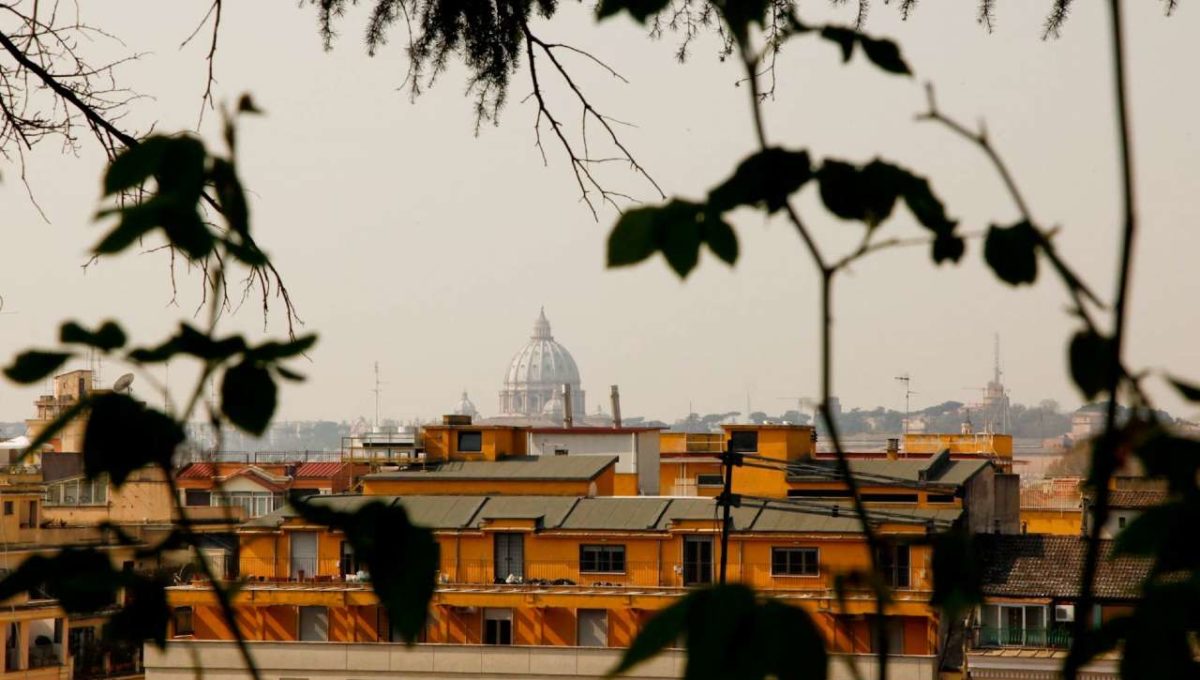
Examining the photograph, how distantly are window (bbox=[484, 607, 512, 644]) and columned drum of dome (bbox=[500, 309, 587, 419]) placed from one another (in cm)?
11700

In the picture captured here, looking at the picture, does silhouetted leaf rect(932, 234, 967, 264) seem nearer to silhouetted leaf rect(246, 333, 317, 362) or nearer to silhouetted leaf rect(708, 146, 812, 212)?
silhouetted leaf rect(708, 146, 812, 212)

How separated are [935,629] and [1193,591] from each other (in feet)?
71.2

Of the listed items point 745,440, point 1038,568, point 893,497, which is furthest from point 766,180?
point 745,440

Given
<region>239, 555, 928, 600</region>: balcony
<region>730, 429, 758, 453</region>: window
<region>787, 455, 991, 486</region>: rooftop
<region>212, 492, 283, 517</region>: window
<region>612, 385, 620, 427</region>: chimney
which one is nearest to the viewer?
<region>239, 555, 928, 600</region>: balcony

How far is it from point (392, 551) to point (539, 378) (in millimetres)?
147667

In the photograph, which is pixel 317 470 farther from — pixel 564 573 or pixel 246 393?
pixel 246 393

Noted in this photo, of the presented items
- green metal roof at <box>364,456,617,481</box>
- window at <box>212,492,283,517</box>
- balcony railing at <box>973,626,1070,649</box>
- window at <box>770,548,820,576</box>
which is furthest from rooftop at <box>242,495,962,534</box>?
window at <box>212,492,283,517</box>

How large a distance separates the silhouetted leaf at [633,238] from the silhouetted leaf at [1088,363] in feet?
0.82

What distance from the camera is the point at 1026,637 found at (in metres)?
22.0

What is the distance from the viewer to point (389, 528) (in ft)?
3.14

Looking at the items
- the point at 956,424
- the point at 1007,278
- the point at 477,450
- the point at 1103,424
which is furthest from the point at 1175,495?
the point at 956,424

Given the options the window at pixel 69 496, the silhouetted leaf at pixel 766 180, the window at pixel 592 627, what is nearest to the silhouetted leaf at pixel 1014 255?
the silhouetted leaf at pixel 766 180

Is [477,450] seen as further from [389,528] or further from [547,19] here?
[389,528]

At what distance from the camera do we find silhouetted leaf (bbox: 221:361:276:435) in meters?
0.94
